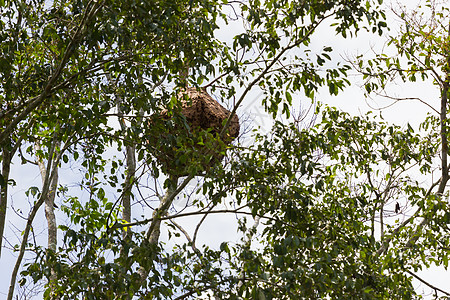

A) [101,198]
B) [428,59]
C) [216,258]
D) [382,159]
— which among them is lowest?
[216,258]

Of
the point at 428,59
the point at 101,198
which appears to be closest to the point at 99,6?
the point at 101,198

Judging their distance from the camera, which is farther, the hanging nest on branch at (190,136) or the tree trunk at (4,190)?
the tree trunk at (4,190)

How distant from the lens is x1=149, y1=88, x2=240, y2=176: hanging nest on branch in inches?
212

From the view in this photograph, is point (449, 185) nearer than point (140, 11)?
No

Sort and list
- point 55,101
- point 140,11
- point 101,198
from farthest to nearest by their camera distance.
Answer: point 101,198
point 55,101
point 140,11

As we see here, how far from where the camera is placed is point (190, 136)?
20.0ft

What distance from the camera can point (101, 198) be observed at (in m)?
7.52

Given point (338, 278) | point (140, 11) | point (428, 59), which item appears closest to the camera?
point (140, 11)

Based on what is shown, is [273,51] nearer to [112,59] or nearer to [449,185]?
[112,59]

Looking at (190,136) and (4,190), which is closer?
(190,136)

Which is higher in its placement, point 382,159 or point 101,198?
point 382,159

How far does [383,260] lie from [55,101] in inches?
166

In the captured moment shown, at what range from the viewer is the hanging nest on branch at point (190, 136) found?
538 centimetres

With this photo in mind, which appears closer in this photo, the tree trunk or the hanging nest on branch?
the hanging nest on branch
